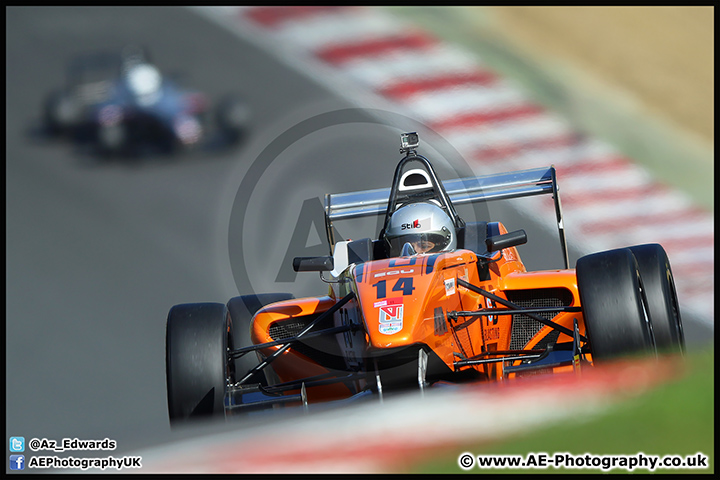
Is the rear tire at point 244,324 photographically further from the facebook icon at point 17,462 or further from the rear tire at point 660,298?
the rear tire at point 660,298

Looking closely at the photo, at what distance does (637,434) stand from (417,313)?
216 cm

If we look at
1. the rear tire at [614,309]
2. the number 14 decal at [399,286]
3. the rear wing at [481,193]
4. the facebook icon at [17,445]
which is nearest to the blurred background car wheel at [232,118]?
the rear wing at [481,193]

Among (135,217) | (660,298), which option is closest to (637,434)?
(660,298)

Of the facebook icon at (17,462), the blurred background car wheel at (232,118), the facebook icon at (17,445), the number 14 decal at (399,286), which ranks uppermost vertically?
the blurred background car wheel at (232,118)

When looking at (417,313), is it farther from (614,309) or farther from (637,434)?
(637,434)

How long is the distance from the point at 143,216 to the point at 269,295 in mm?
3664

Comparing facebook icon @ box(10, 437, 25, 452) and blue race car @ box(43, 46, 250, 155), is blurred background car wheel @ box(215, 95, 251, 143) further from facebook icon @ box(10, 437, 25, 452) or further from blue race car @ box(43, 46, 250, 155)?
facebook icon @ box(10, 437, 25, 452)

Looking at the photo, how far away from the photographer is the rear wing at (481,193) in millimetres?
7047

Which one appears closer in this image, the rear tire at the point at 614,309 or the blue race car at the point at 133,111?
the rear tire at the point at 614,309

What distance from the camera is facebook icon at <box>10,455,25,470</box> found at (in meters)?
4.28

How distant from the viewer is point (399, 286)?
16.5ft

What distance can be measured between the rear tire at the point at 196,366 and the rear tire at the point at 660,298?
104 inches

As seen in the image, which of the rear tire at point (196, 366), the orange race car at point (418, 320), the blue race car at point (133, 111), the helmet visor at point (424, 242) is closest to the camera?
the orange race car at point (418, 320)
